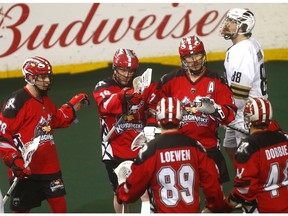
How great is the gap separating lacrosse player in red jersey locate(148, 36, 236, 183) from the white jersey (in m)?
0.50

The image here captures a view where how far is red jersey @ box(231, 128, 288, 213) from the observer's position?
5129 millimetres

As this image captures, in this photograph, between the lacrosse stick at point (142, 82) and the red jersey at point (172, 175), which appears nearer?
the red jersey at point (172, 175)

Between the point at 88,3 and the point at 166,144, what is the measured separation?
4126 millimetres

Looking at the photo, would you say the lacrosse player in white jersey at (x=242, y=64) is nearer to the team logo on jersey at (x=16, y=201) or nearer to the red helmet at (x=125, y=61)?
the red helmet at (x=125, y=61)

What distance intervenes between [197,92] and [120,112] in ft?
2.08

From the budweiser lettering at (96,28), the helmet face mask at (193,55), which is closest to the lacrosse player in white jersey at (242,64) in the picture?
the helmet face mask at (193,55)

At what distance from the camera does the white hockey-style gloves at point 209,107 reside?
599cm

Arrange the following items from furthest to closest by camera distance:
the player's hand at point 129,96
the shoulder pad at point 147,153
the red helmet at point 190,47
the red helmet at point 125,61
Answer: the red helmet at point 125,61
the player's hand at point 129,96
the red helmet at point 190,47
the shoulder pad at point 147,153

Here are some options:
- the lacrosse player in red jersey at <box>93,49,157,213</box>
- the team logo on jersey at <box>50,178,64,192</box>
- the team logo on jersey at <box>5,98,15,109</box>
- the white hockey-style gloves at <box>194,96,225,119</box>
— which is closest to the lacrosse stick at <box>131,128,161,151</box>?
the lacrosse player in red jersey at <box>93,49,157,213</box>

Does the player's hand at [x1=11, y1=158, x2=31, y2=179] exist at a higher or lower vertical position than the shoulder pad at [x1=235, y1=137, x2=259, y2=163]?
higher

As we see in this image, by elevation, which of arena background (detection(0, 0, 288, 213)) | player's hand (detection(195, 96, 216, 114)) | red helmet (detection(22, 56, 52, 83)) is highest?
arena background (detection(0, 0, 288, 213))

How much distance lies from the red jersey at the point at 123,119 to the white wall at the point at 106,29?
8.05 ft

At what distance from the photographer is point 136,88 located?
20.4 ft

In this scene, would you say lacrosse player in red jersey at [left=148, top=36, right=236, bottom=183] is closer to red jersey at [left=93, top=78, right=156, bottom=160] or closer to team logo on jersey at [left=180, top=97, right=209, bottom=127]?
team logo on jersey at [left=180, top=97, right=209, bottom=127]
